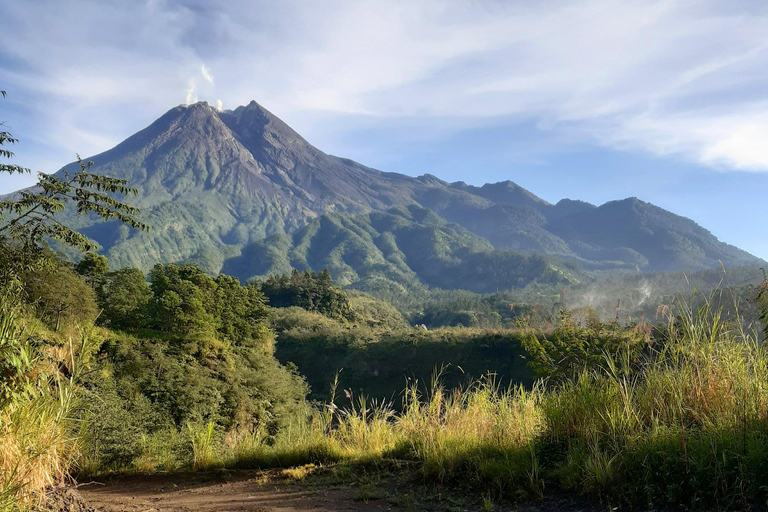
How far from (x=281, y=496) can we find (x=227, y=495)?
0.62 metres

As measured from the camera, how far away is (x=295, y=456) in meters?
6.22

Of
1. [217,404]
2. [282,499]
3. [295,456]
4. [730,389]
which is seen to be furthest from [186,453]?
[217,404]

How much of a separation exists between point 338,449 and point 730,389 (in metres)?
4.09

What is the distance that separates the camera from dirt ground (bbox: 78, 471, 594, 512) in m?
4.03

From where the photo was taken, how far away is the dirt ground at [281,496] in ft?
13.2

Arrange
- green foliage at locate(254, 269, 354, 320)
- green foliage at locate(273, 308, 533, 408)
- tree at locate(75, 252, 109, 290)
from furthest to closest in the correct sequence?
green foliage at locate(254, 269, 354, 320), green foliage at locate(273, 308, 533, 408), tree at locate(75, 252, 109, 290)

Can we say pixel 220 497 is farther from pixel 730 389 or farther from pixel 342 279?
pixel 342 279

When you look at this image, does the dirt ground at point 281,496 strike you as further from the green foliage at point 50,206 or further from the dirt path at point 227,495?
the green foliage at point 50,206

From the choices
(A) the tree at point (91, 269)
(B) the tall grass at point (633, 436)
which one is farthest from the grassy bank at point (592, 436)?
(A) the tree at point (91, 269)

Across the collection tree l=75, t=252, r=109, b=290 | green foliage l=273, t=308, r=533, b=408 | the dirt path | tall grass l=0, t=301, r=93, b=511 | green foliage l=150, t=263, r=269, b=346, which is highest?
tree l=75, t=252, r=109, b=290

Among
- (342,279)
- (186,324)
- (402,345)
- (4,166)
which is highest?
(342,279)

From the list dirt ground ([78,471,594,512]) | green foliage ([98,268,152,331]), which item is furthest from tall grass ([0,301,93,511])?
green foliage ([98,268,152,331])

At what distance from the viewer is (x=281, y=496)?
15.1ft

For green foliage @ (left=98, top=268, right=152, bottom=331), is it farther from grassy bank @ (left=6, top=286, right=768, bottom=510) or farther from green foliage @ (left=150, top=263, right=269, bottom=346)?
grassy bank @ (left=6, top=286, right=768, bottom=510)
